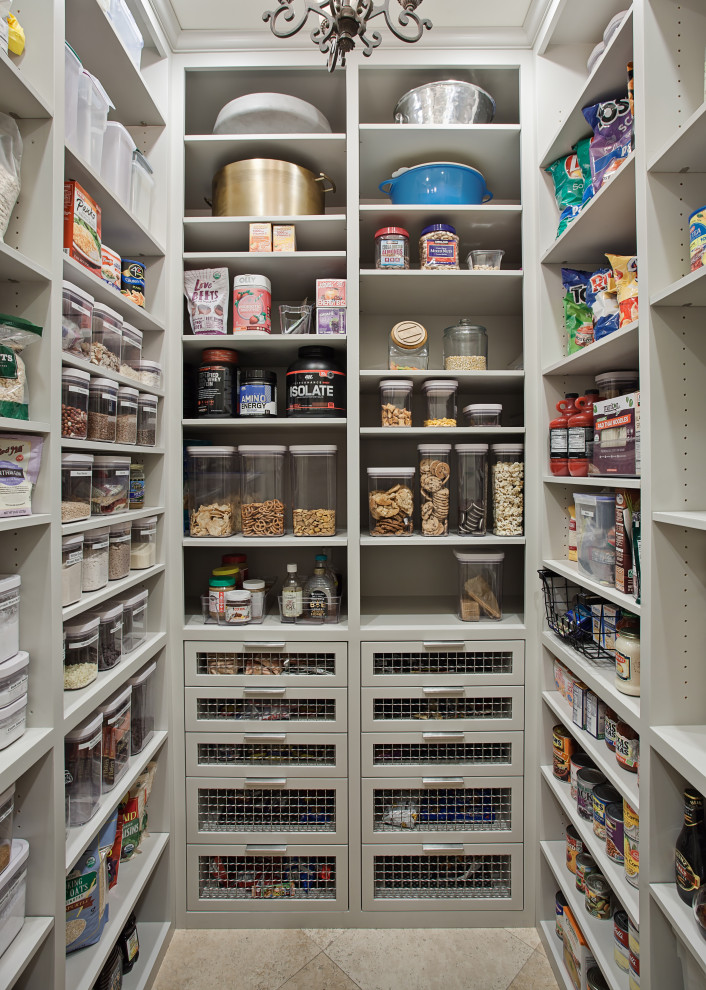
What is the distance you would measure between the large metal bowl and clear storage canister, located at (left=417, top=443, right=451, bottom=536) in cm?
104

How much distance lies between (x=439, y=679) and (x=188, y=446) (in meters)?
1.16

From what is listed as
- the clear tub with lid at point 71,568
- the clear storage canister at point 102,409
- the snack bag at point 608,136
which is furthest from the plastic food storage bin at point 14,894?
the snack bag at point 608,136

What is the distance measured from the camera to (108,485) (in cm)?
146

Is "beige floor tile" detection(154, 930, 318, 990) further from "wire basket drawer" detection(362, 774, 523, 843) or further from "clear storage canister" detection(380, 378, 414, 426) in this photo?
"clear storage canister" detection(380, 378, 414, 426)

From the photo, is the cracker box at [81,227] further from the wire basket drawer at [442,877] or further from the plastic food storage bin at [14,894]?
the wire basket drawer at [442,877]

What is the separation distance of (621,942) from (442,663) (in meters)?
0.81

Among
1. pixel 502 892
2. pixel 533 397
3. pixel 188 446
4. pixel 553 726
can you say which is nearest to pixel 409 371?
pixel 533 397

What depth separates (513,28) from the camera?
5.68 ft

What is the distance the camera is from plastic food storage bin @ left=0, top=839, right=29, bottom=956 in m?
1.00

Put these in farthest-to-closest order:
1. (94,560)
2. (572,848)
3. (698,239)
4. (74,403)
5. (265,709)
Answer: (265,709) → (572,848) → (94,560) → (74,403) → (698,239)

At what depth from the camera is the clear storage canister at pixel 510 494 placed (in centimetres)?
182

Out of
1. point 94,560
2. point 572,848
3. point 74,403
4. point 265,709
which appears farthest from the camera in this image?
point 265,709

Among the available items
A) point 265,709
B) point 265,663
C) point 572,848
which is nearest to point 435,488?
point 265,663

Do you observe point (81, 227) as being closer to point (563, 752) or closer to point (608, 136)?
point (608, 136)
